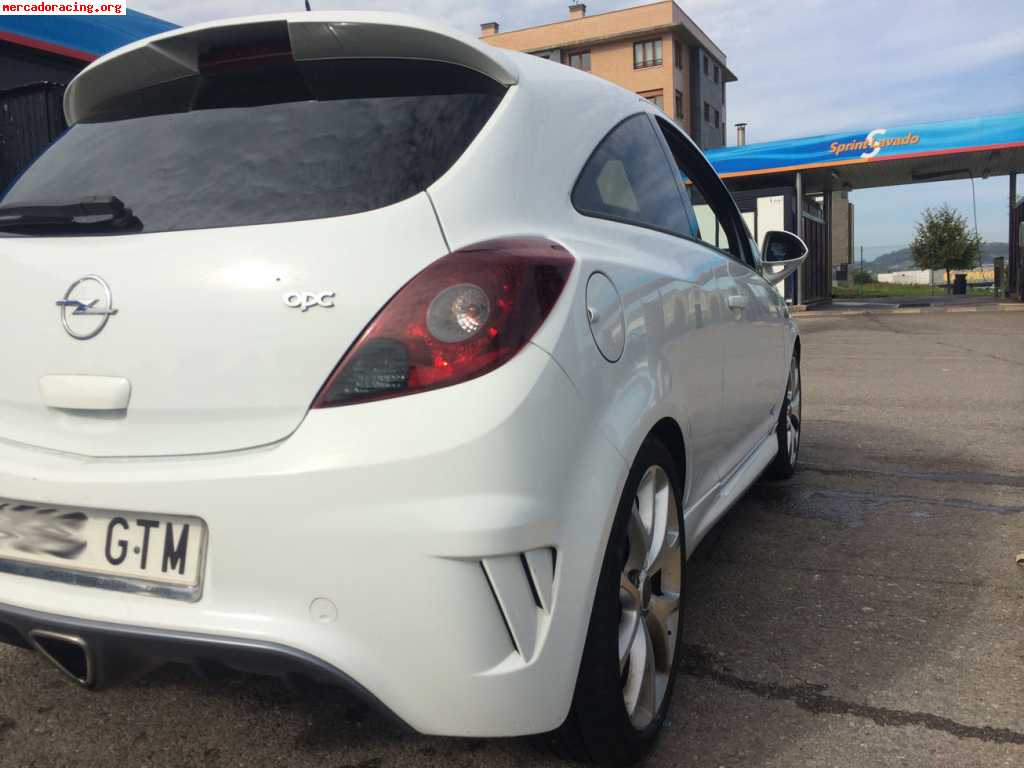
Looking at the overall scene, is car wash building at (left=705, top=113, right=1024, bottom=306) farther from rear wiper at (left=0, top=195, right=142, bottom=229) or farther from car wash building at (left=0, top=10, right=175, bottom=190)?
rear wiper at (left=0, top=195, right=142, bottom=229)

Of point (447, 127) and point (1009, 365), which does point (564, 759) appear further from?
point (1009, 365)

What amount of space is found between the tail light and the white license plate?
37cm

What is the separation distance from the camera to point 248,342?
171cm

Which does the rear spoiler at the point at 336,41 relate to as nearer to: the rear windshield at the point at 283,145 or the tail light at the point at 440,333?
the rear windshield at the point at 283,145

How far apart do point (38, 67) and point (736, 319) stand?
7863 millimetres

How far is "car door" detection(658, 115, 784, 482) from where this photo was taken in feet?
10.2

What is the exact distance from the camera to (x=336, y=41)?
77.2 inches

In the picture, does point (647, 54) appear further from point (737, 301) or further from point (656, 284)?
point (656, 284)

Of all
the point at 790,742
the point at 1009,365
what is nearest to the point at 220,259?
the point at 790,742

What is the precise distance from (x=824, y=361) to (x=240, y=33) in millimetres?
10364

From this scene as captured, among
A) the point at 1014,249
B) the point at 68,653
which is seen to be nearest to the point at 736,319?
the point at 68,653

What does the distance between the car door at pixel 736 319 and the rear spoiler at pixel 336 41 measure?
1307 mm

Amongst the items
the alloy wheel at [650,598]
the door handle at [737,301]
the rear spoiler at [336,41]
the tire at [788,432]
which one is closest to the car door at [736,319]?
the door handle at [737,301]

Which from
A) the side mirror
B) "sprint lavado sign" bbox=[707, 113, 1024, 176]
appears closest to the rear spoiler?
the side mirror
